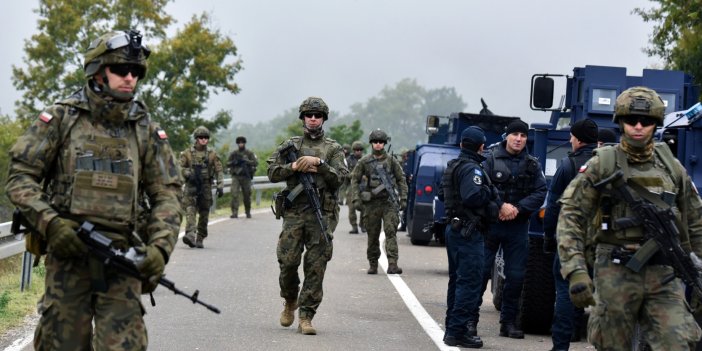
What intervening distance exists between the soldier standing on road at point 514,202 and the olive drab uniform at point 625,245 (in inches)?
146

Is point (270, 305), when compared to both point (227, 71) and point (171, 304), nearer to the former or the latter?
point (171, 304)

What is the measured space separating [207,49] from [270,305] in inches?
1228

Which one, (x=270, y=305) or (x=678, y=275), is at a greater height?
(x=678, y=275)

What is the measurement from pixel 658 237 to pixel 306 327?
4.51 meters

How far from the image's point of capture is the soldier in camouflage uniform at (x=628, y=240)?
6660 mm

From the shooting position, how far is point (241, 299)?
12977mm

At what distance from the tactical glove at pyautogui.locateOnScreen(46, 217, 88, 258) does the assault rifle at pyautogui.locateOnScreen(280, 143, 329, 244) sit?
4.83m

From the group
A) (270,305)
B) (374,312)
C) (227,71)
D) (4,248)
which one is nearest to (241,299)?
(270,305)

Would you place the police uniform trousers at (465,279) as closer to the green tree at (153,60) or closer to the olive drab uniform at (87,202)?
the olive drab uniform at (87,202)

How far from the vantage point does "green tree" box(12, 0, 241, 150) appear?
40719 millimetres

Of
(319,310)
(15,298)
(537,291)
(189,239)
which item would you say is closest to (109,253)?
(537,291)

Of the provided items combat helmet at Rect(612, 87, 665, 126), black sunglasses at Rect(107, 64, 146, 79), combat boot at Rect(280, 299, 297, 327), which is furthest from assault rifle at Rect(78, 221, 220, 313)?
combat boot at Rect(280, 299, 297, 327)

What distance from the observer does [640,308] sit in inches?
267

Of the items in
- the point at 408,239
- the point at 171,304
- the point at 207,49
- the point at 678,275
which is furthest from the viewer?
the point at 207,49
